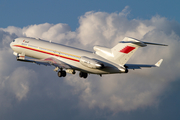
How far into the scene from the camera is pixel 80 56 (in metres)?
44.8

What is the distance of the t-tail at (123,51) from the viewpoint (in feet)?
128

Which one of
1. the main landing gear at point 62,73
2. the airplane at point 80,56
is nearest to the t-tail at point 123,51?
the airplane at point 80,56

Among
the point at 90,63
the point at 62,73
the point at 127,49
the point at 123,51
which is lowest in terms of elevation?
the point at 62,73

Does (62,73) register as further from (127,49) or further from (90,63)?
A: (127,49)

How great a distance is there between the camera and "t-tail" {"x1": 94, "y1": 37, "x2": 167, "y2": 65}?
39.1 metres

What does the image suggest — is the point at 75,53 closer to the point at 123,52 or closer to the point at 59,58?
the point at 59,58

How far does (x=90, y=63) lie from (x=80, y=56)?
3657mm

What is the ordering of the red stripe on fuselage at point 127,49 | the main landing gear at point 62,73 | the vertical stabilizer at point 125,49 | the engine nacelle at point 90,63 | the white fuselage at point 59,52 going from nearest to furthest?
the vertical stabilizer at point 125,49 < the red stripe on fuselage at point 127,49 < the engine nacelle at point 90,63 < the white fuselage at point 59,52 < the main landing gear at point 62,73

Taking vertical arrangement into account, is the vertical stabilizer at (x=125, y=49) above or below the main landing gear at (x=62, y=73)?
above

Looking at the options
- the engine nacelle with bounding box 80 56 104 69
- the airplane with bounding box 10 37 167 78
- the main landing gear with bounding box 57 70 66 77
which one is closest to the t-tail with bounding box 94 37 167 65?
the airplane with bounding box 10 37 167 78

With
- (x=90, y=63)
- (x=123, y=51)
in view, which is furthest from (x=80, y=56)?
(x=123, y=51)

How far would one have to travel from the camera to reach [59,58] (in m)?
47.8

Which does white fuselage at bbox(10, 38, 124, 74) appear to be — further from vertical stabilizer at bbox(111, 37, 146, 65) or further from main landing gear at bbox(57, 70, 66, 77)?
main landing gear at bbox(57, 70, 66, 77)

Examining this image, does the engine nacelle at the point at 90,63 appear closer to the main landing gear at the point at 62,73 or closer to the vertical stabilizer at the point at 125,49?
the vertical stabilizer at the point at 125,49
